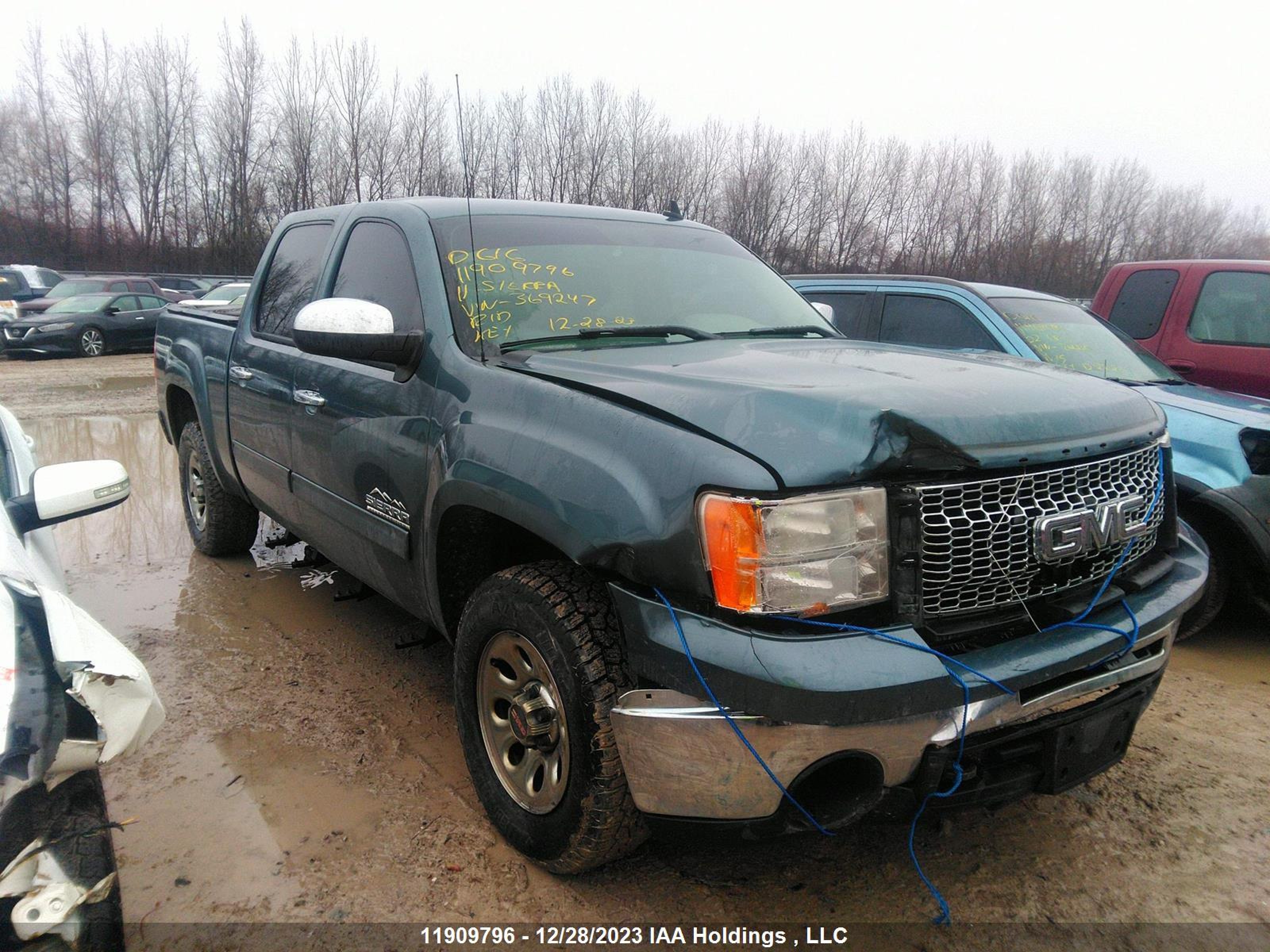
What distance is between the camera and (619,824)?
209 centimetres

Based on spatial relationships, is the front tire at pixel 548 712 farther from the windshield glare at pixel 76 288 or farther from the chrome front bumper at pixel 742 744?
the windshield glare at pixel 76 288

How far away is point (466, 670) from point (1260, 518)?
341cm

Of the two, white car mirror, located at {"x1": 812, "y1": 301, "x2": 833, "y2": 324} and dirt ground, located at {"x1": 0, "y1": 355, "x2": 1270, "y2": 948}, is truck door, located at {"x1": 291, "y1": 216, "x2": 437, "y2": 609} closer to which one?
dirt ground, located at {"x1": 0, "y1": 355, "x2": 1270, "y2": 948}

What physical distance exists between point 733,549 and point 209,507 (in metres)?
4.02

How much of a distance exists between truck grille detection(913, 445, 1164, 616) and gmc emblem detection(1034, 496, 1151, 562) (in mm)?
18

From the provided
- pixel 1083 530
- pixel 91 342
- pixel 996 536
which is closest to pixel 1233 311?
pixel 1083 530

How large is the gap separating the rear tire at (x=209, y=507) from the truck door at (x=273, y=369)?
660 mm

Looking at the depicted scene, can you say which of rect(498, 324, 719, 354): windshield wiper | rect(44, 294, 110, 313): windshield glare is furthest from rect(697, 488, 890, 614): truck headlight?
rect(44, 294, 110, 313): windshield glare

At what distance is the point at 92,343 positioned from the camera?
700 inches

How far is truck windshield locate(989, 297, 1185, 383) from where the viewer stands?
4984 mm

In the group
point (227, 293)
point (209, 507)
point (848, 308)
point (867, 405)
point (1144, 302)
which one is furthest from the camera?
point (227, 293)

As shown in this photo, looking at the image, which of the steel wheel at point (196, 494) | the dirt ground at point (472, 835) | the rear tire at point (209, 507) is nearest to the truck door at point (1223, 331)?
the dirt ground at point (472, 835)

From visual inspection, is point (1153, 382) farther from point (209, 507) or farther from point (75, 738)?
point (209, 507)

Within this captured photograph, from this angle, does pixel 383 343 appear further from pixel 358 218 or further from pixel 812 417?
pixel 812 417
